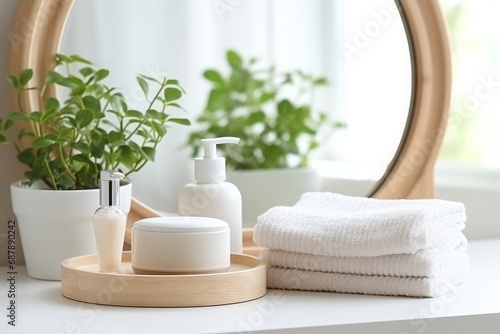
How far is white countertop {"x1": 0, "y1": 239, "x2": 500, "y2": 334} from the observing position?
81 centimetres

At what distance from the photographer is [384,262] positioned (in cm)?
95

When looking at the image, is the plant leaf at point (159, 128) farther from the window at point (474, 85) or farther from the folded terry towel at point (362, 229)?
the window at point (474, 85)

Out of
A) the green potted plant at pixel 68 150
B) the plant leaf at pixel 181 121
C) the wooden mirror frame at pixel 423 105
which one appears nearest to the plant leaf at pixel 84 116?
the green potted plant at pixel 68 150

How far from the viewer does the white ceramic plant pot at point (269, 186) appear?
1.20 m

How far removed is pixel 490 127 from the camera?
1.62m

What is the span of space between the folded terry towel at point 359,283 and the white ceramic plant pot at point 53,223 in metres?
0.23

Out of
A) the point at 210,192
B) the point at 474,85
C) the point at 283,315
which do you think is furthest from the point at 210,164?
the point at 474,85

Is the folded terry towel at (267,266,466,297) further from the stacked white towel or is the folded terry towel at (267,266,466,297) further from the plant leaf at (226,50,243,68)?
the plant leaf at (226,50,243,68)

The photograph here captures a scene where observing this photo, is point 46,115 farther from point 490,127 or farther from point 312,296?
point 490,127

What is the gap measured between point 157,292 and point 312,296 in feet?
0.62

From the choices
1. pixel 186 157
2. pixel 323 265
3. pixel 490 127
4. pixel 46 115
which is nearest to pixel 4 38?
pixel 46 115

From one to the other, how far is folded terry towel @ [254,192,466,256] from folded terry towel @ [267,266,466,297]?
31 millimetres

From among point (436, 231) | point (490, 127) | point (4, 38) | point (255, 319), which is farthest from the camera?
point (490, 127)

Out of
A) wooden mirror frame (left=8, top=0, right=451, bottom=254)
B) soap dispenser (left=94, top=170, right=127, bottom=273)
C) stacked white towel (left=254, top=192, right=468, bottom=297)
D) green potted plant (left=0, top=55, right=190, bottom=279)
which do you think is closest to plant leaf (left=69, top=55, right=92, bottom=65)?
green potted plant (left=0, top=55, right=190, bottom=279)
